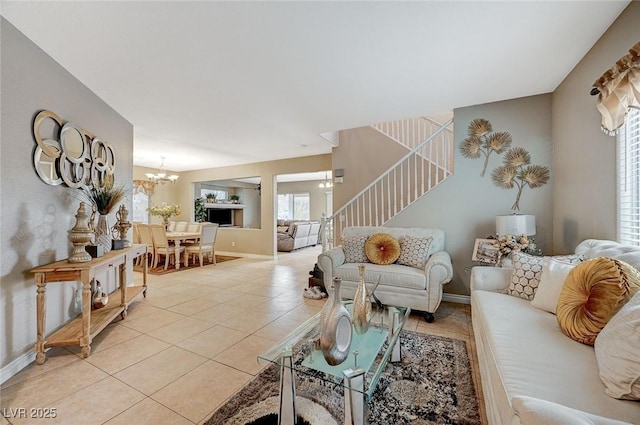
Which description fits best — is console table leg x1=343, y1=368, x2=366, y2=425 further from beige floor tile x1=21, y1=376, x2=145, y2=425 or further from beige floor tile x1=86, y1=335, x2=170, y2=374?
beige floor tile x1=86, y1=335, x2=170, y2=374

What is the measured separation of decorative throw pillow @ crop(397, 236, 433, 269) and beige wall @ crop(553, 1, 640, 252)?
1.32 metres

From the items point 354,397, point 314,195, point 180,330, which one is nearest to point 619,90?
point 354,397

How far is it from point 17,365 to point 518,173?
494 centimetres

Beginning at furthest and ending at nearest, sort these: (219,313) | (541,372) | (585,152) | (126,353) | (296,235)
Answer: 1. (296,235)
2. (219,313)
3. (585,152)
4. (126,353)
5. (541,372)

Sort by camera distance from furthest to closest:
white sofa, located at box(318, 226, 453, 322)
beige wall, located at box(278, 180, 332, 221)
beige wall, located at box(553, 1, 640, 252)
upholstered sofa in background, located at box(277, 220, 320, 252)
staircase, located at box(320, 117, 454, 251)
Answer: beige wall, located at box(278, 180, 332, 221) → upholstered sofa in background, located at box(277, 220, 320, 252) → staircase, located at box(320, 117, 454, 251) → white sofa, located at box(318, 226, 453, 322) → beige wall, located at box(553, 1, 640, 252)

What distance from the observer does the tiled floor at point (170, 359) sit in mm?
1519

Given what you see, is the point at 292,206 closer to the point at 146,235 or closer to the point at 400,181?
the point at 146,235

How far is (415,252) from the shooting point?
3021 millimetres

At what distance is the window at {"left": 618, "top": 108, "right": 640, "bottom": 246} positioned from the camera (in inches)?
69.6

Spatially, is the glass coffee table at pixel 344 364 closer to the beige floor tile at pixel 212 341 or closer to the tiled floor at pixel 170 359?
the tiled floor at pixel 170 359

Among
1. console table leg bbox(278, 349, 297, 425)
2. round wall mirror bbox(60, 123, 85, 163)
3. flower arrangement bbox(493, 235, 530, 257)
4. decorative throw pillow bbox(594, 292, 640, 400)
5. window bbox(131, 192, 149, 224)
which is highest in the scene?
round wall mirror bbox(60, 123, 85, 163)

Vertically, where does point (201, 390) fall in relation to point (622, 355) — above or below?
below

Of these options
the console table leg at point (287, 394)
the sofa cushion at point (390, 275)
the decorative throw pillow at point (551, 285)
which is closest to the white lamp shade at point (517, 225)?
the decorative throw pillow at point (551, 285)

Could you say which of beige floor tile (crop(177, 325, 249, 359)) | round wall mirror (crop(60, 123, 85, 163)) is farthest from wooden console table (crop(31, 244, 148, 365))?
round wall mirror (crop(60, 123, 85, 163))
